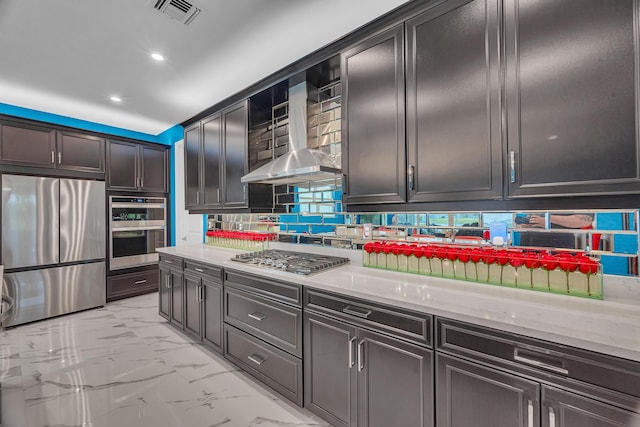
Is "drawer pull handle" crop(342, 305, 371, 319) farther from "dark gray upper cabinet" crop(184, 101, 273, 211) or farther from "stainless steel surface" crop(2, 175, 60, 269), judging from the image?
"stainless steel surface" crop(2, 175, 60, 269)

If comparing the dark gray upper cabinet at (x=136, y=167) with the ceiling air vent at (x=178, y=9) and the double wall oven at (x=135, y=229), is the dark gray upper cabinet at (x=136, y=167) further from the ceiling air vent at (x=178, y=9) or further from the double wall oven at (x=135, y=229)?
the ceiling air vent at (x=178, y=9)

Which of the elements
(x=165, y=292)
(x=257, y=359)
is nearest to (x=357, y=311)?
(x=257, y=359)

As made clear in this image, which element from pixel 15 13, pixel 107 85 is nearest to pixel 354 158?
pixel 15 13

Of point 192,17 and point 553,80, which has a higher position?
point 192,17

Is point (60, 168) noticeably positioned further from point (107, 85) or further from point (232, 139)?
point (232, 139)

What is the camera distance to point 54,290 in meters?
3.57

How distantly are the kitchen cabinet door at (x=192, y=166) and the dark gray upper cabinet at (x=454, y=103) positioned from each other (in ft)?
9.36

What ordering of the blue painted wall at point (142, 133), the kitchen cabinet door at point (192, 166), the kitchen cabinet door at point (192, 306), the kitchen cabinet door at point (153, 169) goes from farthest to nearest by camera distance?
the kitchen cabinet door at point (153, 169) < the blue painted wall at point (142, 133) < the kitchen cabinet door at point (192, 166) < the kitchen cabinet door at point (192, 306)

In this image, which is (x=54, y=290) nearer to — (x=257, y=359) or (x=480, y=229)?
(x=257, y=359)

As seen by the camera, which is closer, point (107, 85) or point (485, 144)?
point (485, 144)

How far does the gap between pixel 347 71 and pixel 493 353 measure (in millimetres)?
1935

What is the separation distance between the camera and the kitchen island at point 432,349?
0.98 m

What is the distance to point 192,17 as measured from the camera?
6.54 feet

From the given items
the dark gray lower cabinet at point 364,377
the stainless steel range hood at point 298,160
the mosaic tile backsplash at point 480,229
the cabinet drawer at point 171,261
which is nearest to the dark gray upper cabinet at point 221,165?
the stainless steel range hood at point 298,160
